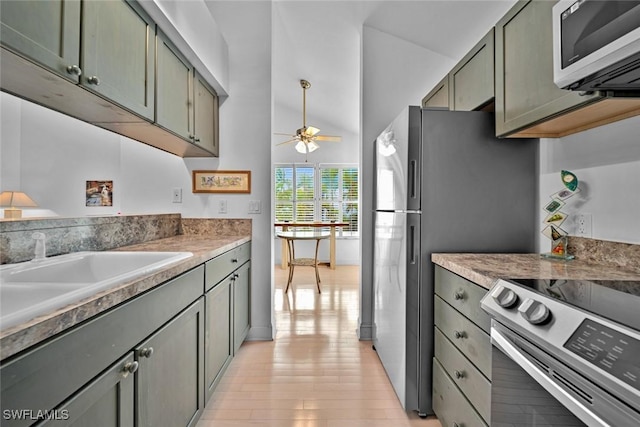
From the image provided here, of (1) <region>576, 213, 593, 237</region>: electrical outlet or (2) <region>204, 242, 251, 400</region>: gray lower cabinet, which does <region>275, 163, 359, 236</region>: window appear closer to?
(2) <region>204, 242, 251, 400</region>: gray lower cabinet

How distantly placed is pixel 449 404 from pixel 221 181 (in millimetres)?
2242

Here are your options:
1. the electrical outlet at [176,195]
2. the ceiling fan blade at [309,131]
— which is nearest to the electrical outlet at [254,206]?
the electrical outlet at [176,195]

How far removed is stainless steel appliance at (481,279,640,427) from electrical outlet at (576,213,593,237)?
52 centimetres

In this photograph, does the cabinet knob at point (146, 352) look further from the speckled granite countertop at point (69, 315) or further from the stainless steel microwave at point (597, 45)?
the stainless steel microwave at point (597, 45)

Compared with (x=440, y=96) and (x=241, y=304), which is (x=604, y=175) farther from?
(x=241, y=304)

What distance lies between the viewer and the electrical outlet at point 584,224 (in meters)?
1.50

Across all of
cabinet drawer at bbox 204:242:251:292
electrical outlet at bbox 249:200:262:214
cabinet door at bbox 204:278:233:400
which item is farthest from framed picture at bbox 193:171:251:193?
cabinet door at bbox 204:278:233:400

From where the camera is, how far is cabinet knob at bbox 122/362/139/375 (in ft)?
3.17

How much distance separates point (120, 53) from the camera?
1.39 m

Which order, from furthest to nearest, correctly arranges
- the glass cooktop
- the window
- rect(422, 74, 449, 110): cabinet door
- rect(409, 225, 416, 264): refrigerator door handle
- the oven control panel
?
the window, rect(422, 74, 449, 110): cabinet door, rect(409, 225, 416, 264): refrigerator door handle, the glass cooktop, the oven control panel

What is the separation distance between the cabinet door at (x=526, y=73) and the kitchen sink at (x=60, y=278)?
1615 millimetres

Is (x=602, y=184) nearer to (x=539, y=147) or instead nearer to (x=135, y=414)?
(x=539, y=147)

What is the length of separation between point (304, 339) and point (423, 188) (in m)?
1.79

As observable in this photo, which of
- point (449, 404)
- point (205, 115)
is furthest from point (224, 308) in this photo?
point (205, 115)
